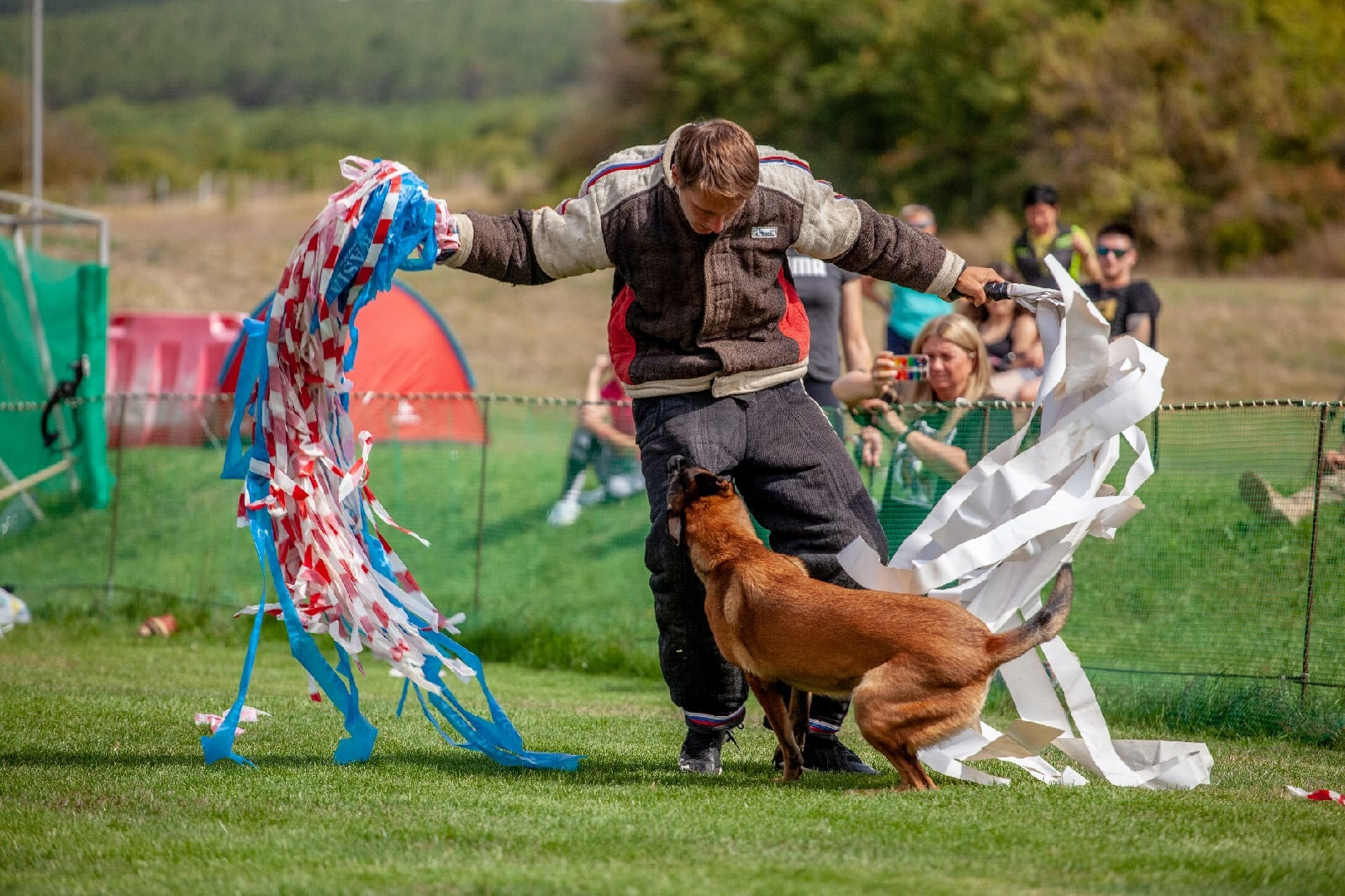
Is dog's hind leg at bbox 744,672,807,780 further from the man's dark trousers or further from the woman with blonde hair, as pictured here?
the woman with blonde hair

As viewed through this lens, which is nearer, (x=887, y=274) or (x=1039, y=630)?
(x=1039, y=630)

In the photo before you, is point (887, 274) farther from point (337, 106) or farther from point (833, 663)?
point (337, 106)

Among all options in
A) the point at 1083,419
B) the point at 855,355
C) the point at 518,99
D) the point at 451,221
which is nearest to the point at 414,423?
the point at 855,355

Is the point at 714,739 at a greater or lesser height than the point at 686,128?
lesser

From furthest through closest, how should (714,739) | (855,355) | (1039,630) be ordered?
(855,355), (714,739), (1039,630)

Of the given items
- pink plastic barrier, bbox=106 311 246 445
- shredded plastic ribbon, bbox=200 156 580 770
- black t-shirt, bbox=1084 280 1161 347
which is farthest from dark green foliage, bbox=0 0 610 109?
shredded plastic ribbon, bbox=200 156 580 770

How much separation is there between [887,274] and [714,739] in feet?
5.98

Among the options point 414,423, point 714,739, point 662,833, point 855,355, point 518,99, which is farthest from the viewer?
point 518,99

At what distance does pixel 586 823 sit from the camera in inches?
154

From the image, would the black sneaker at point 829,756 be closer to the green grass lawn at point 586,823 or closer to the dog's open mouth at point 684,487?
the green grass lawn at point 586,823

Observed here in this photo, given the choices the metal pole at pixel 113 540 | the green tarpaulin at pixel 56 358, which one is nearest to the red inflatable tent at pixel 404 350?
the green tarpaulin at pixel 56 358

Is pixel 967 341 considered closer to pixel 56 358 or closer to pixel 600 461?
pixel 600 461

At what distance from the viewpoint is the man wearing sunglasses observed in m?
9.42

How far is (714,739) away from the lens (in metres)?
4.90
